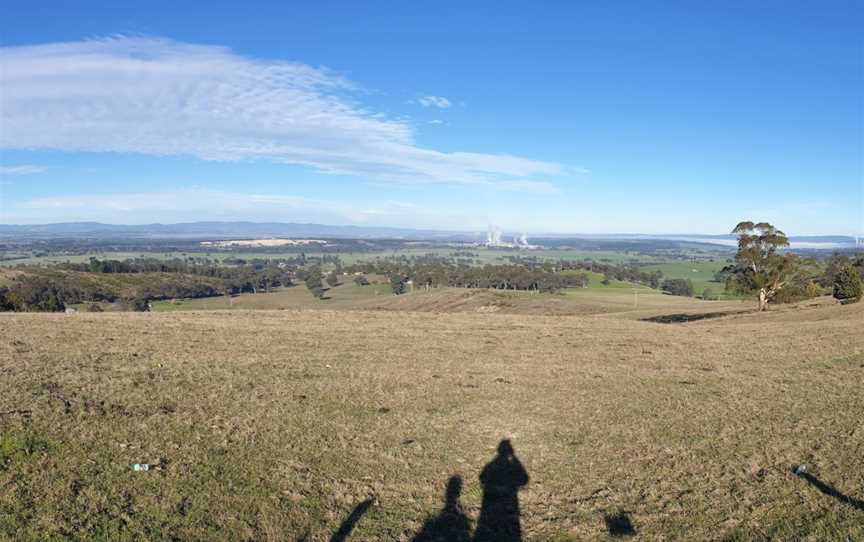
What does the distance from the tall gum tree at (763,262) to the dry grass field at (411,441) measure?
84.1 ft

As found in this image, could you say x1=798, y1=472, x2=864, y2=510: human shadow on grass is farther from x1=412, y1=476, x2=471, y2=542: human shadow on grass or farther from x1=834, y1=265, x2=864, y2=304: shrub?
x1=834, y1=265, x2=864, y2=304: shrub

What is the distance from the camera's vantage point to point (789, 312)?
138ft

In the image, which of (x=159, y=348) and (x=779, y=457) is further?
(x=159, y=348)

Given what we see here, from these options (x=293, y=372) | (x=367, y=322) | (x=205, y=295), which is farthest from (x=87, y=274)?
(x=293, y=372)

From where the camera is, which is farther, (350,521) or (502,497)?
(502,497)

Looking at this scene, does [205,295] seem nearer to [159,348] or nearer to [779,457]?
[159,348]

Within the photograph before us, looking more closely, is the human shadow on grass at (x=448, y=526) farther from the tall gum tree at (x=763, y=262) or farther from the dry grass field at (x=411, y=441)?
the tall gum tree at (x=763, y=262)

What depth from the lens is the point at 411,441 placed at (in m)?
12.2

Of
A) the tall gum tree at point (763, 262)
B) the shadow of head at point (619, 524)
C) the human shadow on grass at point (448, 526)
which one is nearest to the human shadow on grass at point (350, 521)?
the human shadow on grass at point (448, 526)

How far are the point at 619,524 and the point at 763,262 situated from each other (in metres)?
45.2

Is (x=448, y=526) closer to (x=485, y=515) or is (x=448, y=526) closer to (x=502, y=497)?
(x=485, y=515)

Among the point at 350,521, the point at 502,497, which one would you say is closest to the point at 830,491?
the point at 502,497

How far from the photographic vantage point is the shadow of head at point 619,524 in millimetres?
8414

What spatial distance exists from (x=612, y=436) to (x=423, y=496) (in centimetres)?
528
